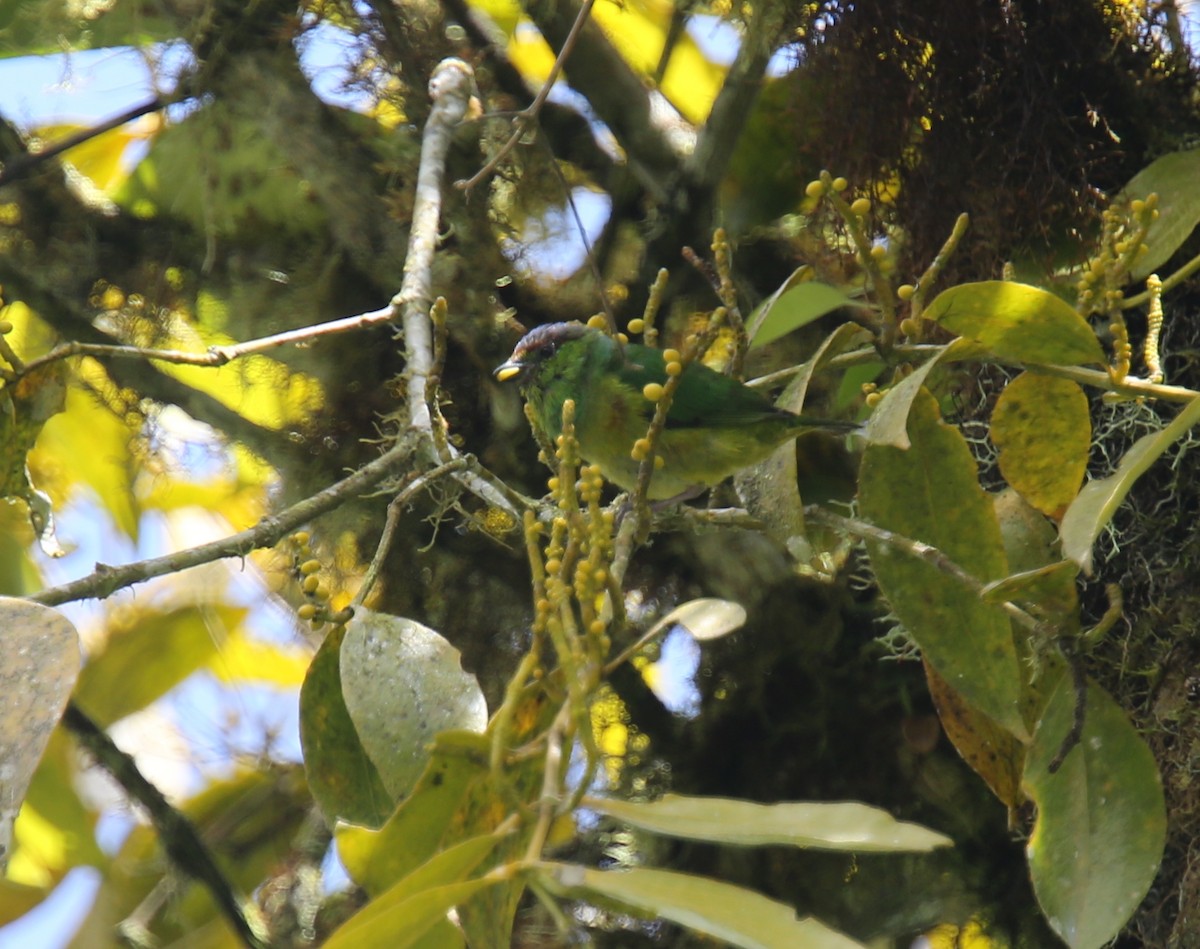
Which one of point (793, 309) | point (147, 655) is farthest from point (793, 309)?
point (147, 655)

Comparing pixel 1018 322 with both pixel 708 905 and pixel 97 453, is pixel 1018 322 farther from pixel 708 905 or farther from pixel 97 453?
pixel 97 453

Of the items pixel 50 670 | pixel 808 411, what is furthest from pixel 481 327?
pixel 50 670

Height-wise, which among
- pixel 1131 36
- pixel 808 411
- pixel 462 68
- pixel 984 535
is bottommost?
pixel 808 411

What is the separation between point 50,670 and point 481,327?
116 centimetres

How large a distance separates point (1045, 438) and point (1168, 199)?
41cm

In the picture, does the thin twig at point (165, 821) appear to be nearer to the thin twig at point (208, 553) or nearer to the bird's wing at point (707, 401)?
the thin twig at point (208, 553)

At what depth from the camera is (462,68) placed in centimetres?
188

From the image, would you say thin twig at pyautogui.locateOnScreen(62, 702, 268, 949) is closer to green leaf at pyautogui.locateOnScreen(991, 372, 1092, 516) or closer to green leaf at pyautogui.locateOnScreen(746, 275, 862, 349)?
green leaf at pyautogui.locateOnScreen(746, 275, 862, 349)

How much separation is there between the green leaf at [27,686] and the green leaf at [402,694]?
0.24 metres

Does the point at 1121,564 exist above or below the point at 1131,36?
below

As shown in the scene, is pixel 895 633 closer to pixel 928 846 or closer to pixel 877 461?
pixel 877 461

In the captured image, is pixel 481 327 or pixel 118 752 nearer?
pixel 118 752

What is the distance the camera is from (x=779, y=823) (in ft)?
2.56

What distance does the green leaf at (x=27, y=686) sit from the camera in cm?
86
